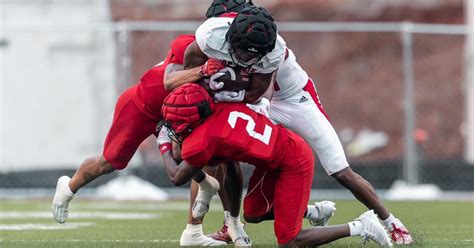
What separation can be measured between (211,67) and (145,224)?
138 inches

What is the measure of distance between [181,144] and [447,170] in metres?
8.45

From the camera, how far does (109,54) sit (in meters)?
15.4

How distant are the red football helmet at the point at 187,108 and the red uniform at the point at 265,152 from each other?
2.4 inches

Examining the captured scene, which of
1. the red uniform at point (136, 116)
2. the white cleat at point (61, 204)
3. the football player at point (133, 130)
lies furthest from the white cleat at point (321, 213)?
the white cleat at point (61, 204)

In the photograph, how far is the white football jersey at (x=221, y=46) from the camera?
7398 millimetres

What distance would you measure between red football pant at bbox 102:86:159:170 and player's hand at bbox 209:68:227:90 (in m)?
1.21

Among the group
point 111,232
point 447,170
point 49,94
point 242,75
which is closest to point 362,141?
point 447,170

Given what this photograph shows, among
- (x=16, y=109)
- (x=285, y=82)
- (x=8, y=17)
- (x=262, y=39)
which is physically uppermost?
(x=262, y=39)

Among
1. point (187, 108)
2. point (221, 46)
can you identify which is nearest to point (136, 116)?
point (221, 46)

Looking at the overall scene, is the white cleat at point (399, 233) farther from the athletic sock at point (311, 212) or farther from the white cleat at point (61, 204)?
the white cleat at point (61, 204)

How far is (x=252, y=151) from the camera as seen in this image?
710 cm

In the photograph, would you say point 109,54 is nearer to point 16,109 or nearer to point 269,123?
point 16,109

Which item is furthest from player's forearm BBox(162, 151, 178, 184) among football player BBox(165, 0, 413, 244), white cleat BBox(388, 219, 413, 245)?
white cleat BBox(388, 219, 413, 245)

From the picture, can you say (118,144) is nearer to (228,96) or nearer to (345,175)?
(228,96)
